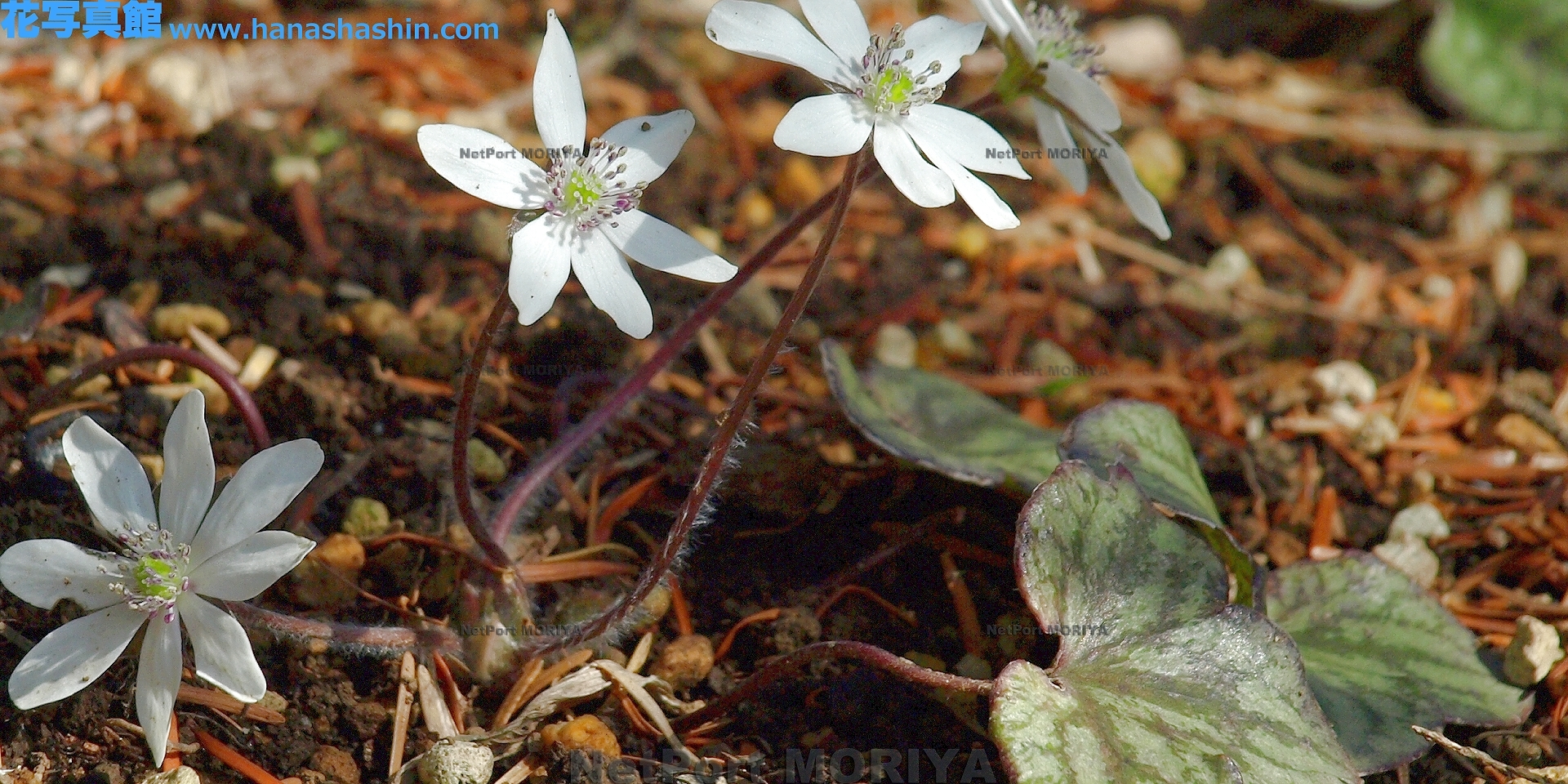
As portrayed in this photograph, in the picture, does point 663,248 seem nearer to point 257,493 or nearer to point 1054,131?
point 257,493

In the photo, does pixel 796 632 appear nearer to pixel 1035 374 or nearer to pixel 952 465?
pixel 952 465

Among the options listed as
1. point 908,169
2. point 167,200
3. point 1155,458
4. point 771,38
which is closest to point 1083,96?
point 908,169

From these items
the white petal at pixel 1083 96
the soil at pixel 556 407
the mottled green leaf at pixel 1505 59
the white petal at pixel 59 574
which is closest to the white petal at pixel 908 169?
the white petal at pixel 1083 96

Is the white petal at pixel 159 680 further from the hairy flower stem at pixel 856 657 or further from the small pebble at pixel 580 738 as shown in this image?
the hairy flower stem at pixel 856 657

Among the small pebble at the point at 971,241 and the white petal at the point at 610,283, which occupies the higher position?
the white petal at the point at 610,283

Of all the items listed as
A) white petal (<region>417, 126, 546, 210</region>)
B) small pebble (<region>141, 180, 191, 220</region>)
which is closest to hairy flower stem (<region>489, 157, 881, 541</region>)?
white petal (<region>417, 126, 546, 210</region>)

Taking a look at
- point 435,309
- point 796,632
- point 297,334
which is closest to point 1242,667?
point 796,632

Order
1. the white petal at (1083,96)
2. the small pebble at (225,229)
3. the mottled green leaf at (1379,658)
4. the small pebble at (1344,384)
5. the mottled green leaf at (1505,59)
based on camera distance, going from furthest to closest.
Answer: the mottled green leaf at (1505,59) → the small pebble at (1344,384) → the small pebble at (225,229) → the mottled green leaf at (1379,658) → the white petal at (1083,96)
